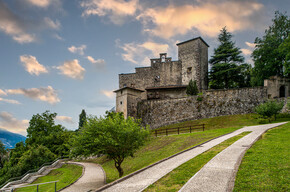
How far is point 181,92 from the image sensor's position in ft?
152

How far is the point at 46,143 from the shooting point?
129ft

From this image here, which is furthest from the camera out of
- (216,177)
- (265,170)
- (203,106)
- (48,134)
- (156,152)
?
(48,134)

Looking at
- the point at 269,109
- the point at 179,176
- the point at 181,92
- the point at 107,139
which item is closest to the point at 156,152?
the point at 107,139

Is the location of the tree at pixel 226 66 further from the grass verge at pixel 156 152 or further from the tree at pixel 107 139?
the tree at pixel 107 139

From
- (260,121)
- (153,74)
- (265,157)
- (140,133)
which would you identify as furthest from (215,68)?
(265,157)

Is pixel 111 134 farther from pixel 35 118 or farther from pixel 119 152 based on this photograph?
pixel 35 118

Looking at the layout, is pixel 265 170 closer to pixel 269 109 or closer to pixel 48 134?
pixel 269 109

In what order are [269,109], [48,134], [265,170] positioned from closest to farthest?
[265,170] → [269,109] → [48,134]

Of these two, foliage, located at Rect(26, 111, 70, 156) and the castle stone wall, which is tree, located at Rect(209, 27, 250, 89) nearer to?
the castle stone wall

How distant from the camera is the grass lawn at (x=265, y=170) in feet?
23.3

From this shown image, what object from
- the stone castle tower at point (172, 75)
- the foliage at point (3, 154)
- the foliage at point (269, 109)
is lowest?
the foliage at point (3, 154)

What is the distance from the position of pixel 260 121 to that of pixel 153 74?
29.6 metres

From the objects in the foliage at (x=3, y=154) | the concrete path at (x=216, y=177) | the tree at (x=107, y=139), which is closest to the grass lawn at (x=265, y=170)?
the concrete path at (x=216, y=177)

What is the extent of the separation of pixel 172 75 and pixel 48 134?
3092cm
